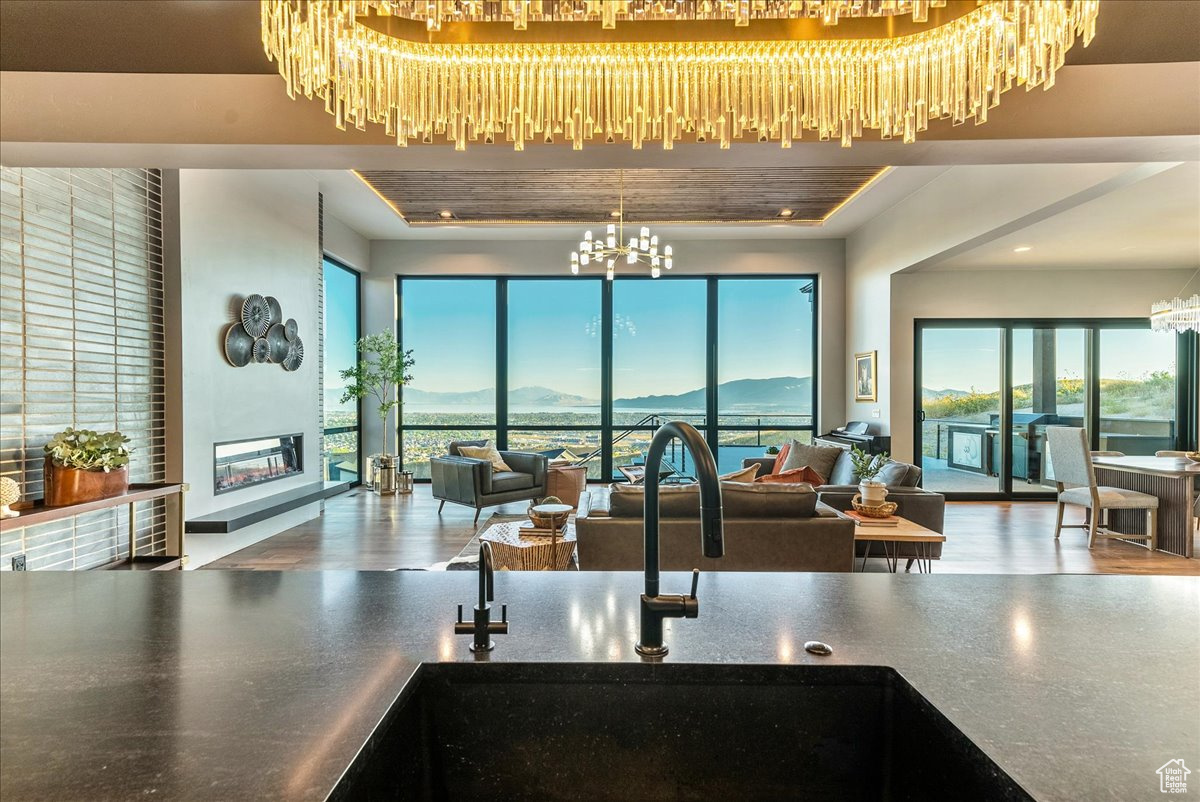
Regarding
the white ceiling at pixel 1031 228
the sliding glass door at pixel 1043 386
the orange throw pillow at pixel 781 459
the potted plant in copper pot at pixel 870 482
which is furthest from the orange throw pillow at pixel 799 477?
the sliding glass door at pixel 1043 386

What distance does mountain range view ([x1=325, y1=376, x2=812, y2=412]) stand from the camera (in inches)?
326

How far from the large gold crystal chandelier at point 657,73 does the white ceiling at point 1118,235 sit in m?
3.92

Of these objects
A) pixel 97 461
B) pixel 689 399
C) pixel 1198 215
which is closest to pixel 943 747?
pixel 97 461

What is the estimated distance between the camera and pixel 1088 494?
516 centimetres

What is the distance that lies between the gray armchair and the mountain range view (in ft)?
6.00

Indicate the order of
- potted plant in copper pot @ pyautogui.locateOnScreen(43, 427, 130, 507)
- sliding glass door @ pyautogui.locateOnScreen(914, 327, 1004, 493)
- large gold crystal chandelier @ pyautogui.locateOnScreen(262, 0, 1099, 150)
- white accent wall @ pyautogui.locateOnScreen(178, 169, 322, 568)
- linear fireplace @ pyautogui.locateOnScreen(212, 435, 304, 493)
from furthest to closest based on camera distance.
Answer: sliding glass door @ pyautogui.locateOnScreen(914, 327, 1004, 493) → linear fireplace @ pyautogui.locateOnScreen(212, 435, 304, 493) → white accent wall @ pyautogui.locateOnScreen(178, 169, 322, 568) → potted plant in copper pot @ pyautogui.locateOnScreen(43, 427, 130, 507) → large gold crystal chandelier @ pyautogui.locateOnScreen(262, 0, 1099, 150)

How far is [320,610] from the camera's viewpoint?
1244mm

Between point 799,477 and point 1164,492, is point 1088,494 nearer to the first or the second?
point 1164,492

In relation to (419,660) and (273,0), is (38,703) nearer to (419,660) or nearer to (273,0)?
(419,660)

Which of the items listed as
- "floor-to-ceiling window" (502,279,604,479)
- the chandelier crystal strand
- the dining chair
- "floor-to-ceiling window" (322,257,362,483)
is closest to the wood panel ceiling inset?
"floor-to-ceiling window" (502,279,604,479)

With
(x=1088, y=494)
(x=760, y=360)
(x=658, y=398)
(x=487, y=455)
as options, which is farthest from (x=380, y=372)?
(x=1088, y=494)

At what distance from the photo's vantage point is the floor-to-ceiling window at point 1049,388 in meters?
7.12

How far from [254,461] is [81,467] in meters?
2.04

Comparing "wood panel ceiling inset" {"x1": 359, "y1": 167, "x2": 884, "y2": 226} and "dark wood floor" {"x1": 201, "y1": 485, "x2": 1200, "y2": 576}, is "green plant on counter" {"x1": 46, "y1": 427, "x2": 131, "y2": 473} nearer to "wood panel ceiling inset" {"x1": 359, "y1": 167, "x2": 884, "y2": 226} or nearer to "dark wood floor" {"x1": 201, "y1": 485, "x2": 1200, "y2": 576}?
"dark wood floor" {"x1": 201, "y1": 485, "x2": 1200, "y2": 576}
